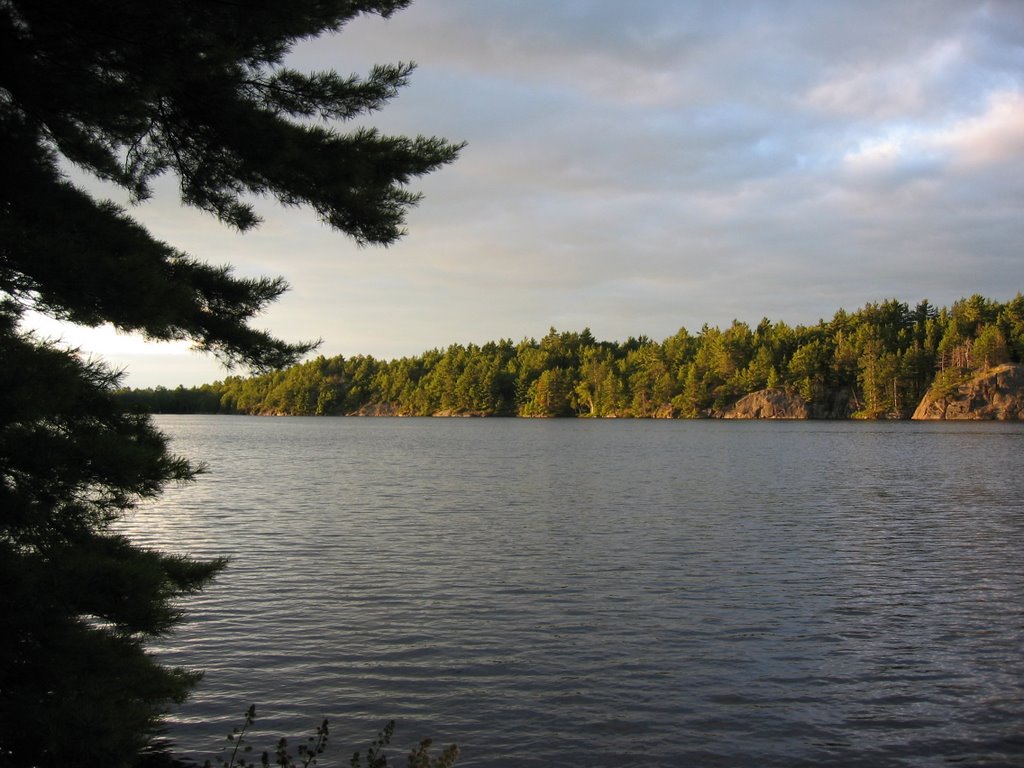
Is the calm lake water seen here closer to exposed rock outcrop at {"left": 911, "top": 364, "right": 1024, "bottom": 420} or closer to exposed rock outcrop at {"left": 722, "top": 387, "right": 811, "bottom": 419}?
exposed rock outcrop at {"left": 911, "top": 364, "right": 1024, "bottom": 420}

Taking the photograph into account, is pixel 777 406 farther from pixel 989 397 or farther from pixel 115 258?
pixel 115 258

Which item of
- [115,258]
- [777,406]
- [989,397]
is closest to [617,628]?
[115,258]

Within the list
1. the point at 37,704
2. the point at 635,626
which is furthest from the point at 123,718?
the point at 635,626

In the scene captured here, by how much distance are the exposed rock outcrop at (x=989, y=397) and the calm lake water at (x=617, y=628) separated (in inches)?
5098

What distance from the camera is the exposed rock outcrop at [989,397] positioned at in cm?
14638

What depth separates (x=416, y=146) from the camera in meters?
9.52

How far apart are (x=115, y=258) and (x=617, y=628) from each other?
11.7 meters

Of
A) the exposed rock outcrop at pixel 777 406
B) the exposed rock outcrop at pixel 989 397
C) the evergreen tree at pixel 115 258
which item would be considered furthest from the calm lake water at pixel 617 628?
the exposed rock outcrop at pixel 777 406

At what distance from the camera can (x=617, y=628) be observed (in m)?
15.7

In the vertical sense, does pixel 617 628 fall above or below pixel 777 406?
below

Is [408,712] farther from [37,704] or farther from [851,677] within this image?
[851,677]

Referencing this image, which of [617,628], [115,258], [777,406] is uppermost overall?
[777,406]

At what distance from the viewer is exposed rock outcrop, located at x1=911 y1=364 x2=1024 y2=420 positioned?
146375 mm

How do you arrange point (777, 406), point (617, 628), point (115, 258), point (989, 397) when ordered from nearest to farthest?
1. point (115, 258)
2. point (617, 628)
3. point (989, 397)
4. point (777, 406)
